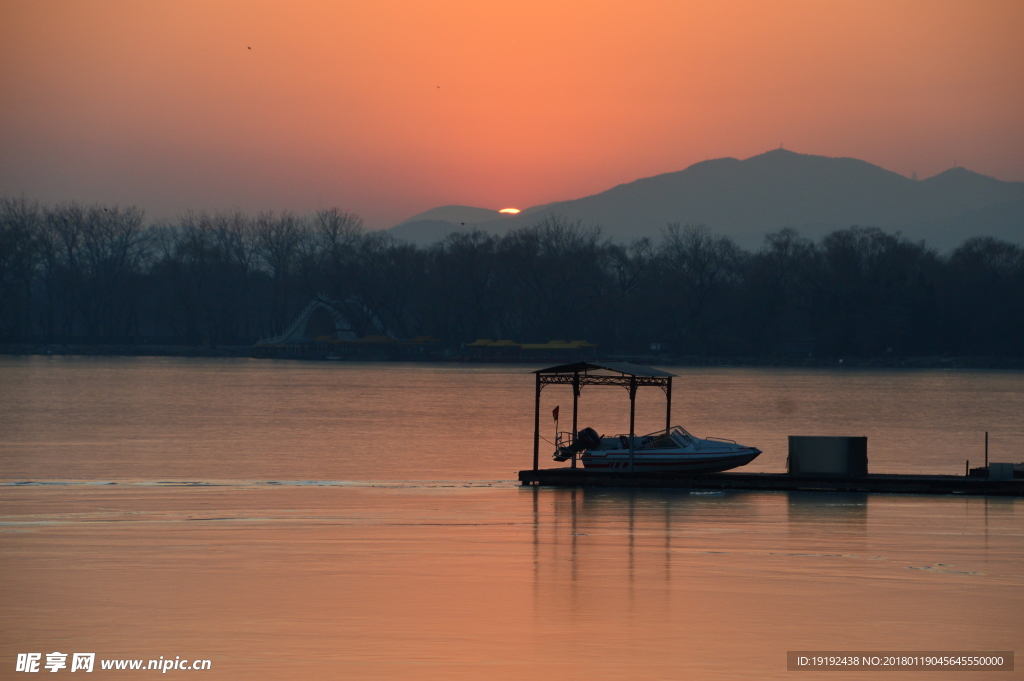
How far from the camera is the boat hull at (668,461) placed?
1232 inches

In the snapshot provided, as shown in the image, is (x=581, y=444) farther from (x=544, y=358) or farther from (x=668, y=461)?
(x=544, y=358)

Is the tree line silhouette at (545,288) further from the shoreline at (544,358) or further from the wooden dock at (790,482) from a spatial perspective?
the wooden dock at (790,482)

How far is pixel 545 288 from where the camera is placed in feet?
545

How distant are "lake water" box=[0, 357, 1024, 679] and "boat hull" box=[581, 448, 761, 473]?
66.5 inches

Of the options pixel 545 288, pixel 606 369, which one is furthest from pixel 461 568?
pixel 545 288

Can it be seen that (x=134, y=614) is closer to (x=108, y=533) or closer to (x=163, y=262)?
(x=108, y=533)

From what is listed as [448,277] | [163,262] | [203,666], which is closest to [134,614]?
[203,666]

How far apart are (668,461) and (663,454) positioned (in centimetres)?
24

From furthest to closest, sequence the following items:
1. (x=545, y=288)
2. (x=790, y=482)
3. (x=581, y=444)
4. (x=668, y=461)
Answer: (x=545, y=288) < (x=581, y=444) < (x=668, y=461) < (x=790, y=482)

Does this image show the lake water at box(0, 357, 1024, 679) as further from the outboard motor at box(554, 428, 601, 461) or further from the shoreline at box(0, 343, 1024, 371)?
the shoreline at box(0, 343, 1024, 371)

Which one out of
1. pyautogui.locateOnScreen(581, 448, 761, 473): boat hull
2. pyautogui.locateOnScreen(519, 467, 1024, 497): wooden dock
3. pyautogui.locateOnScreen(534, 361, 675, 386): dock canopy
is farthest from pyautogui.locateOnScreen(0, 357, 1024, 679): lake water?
pyautogui.locateOnScreen(534, 361, 675, 386): dock canopy

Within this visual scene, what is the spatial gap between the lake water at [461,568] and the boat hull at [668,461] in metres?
1.69

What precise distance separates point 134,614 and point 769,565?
33.6ft

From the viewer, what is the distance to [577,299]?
549ft
